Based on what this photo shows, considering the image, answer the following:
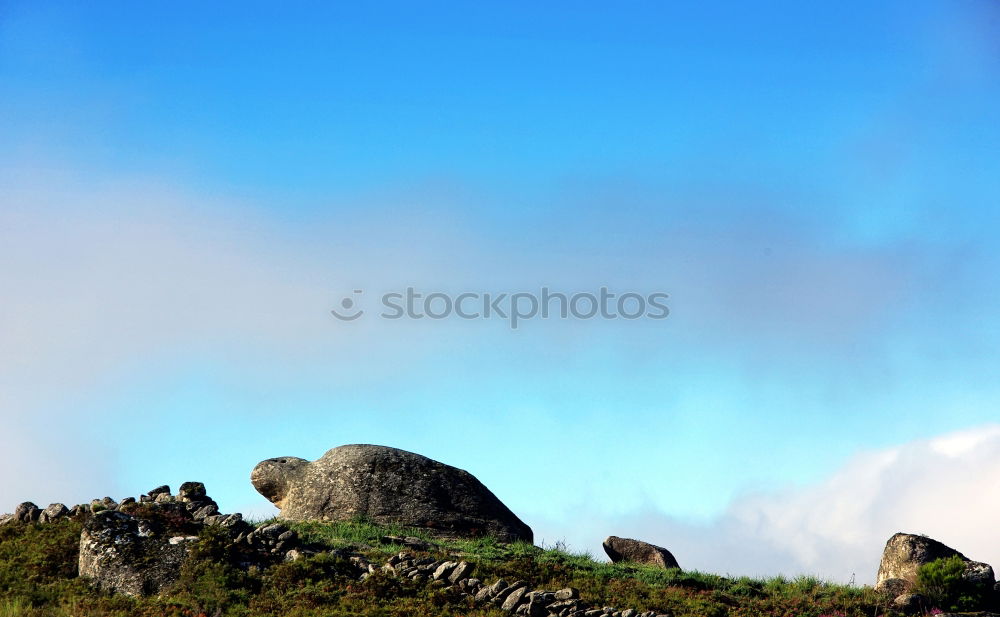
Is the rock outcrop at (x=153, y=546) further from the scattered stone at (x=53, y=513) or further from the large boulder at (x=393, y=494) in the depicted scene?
the large boulder at (x=393, y=494)

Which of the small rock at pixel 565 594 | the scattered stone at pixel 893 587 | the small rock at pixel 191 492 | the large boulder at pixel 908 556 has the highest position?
the small rock at pixel 191 492

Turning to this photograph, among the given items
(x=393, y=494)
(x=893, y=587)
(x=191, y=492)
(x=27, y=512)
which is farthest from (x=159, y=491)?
(x=893, y=587)

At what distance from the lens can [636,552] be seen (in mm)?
38750

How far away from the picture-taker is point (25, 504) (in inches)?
1502

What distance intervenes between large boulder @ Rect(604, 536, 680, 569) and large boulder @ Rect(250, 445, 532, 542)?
457cm

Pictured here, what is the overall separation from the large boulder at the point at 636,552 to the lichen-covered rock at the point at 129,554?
16750 mm

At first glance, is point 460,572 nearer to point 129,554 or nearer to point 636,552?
point 129,554

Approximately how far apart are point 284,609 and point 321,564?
9.46 feet

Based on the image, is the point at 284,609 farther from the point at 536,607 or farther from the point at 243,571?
the point at 536,607

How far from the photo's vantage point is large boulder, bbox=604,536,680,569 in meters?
38.4

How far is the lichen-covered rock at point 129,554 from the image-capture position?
96.7 ft

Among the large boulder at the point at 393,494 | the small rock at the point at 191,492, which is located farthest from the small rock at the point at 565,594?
the small rock at the point at 191,492

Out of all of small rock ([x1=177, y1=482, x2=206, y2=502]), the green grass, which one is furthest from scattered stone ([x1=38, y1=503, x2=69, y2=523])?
small rock ([x1=177, y1=482, x2=206, y2=502])

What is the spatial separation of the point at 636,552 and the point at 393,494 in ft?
34.2
